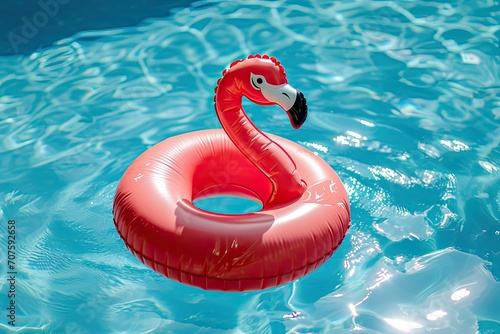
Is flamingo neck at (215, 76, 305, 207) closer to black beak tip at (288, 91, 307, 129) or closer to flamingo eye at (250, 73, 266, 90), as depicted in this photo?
flamingo eye at (250, 73, 266, 90)

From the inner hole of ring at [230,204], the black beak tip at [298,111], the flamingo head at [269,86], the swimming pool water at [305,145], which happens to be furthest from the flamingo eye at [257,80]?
the swimming pool water at [305,145]

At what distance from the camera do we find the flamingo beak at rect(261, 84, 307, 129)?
9.85ft

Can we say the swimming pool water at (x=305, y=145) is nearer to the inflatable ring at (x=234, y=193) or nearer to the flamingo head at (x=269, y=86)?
the inflatable ring at (x=234, y=193)

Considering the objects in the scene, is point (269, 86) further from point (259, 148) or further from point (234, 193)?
point (234, 193)

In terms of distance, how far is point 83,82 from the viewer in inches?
194

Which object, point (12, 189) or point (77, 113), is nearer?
point (12, 189)

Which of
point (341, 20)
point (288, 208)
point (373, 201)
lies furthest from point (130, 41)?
point (288, 208)

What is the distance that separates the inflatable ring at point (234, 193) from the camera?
2.85m

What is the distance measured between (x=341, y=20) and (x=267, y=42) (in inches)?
27.4

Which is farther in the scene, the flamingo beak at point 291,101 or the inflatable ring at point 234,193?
the flamingo beak at point 291,101

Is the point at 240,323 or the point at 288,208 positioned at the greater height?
the point at 288,208

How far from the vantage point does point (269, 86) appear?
10.0ft

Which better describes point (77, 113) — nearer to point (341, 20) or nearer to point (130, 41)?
point (130, 41)

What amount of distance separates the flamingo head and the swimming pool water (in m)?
0.86
